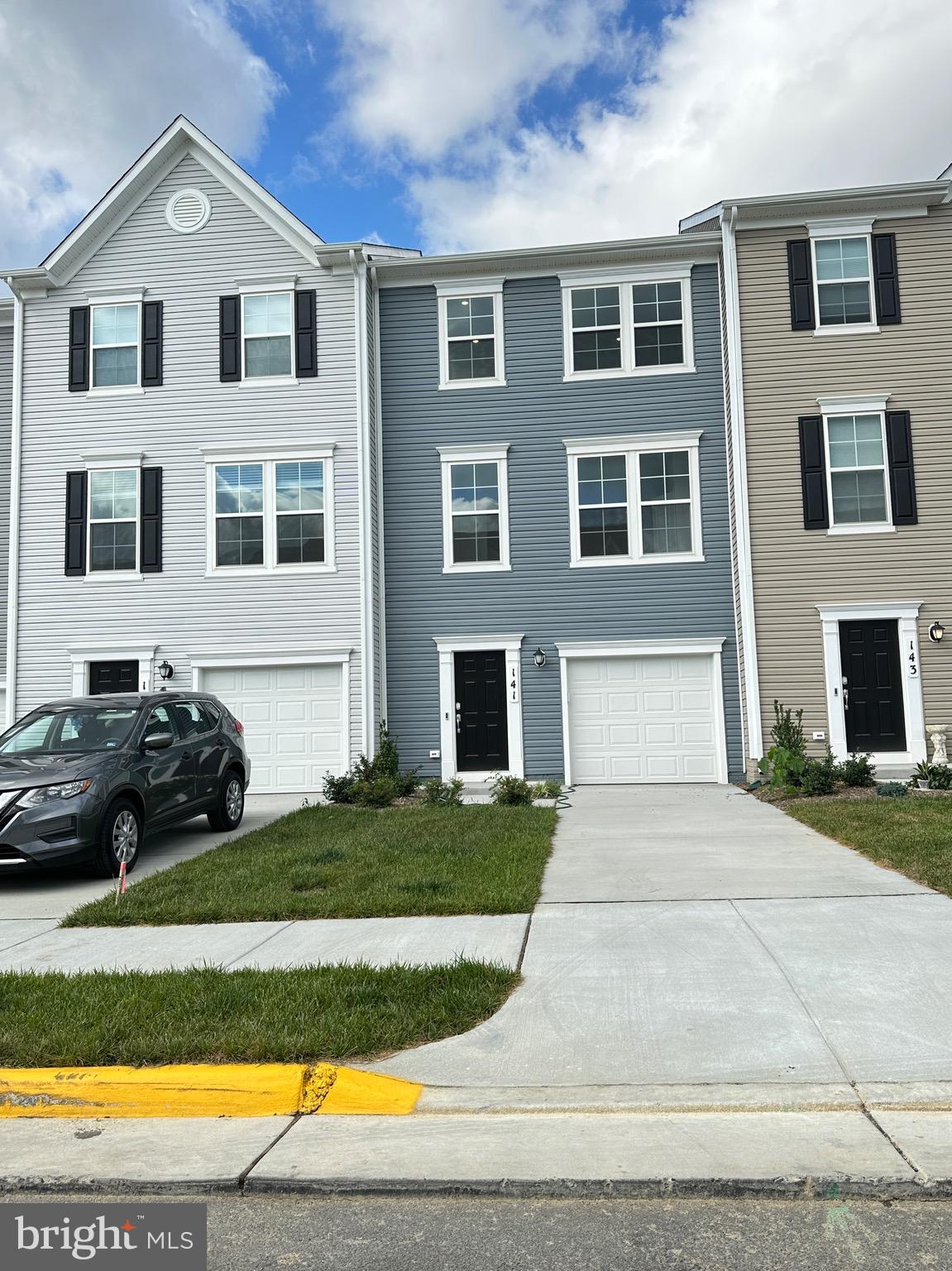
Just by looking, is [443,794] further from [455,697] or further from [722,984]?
[722,984]

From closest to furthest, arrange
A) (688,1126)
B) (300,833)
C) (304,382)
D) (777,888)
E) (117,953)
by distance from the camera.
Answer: (688,1126)
(117,953)
(777,888)
(300,833)
(304,382)

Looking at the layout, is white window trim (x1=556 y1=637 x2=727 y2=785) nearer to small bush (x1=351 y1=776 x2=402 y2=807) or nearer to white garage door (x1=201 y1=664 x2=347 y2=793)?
small bush (x1=351 y1=776 x2=402 y2=807)

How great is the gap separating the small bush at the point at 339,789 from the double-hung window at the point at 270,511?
390cm

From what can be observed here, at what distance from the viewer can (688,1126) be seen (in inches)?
154

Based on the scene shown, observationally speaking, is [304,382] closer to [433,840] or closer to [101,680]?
[101,680]

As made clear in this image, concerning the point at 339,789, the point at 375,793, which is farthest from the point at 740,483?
the point at 339,789

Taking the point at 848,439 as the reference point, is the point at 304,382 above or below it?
above

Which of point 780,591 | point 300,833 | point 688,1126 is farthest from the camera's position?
point 780,591

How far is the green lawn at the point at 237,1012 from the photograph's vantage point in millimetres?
4664

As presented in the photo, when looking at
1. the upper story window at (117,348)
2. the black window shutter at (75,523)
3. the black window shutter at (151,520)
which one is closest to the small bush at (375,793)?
the black window shutter at (151,520)

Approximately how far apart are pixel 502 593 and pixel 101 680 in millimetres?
7085

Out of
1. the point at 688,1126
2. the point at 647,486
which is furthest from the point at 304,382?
the point at 688,1126

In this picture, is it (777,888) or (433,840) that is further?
(433,840)

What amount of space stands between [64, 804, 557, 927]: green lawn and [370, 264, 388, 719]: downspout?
17.8 ft
